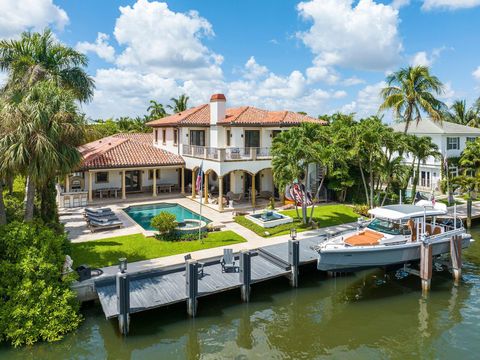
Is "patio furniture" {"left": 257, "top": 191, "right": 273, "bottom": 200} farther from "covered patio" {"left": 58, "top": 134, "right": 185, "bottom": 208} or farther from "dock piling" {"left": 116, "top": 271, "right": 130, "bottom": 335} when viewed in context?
"dock piling" {"left": 116, "top": 271, "right": 130, "bottom": 335}

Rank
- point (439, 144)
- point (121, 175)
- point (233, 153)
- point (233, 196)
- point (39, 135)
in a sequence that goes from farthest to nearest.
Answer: point (439, 144) → point (121, 175) → point (233, 196) → point (233, 153) → point (39, 135)

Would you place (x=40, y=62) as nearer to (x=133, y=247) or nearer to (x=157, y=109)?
(x=133, y=247)

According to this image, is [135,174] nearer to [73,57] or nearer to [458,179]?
[73,57]

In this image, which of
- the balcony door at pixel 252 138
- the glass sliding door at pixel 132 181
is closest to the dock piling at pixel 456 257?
the balcony door at pixel 252 138

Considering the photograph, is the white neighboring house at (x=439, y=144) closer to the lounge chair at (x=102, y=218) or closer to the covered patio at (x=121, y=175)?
the covered patio at (x=121, y=175)

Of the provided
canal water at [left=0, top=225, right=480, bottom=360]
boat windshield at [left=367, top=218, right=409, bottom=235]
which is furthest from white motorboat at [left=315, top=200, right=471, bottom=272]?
canal water at [left=0, top=225, right=480, bottom=360]

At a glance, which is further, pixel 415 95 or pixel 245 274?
pixel 415 95

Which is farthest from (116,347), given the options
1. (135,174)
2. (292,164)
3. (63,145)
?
(135,174)

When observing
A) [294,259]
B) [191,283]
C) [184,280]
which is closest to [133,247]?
[184,280]
